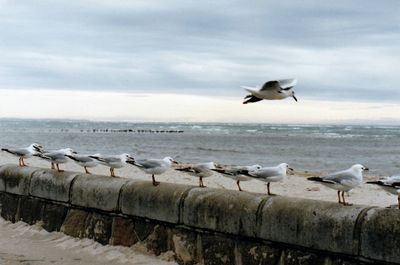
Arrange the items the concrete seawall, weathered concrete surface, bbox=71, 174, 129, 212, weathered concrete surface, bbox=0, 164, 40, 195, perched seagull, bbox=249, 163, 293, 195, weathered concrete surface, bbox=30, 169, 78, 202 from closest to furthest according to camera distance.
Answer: the concrete seawall, perched seagull, bbox=249, 163, 293, 195, weathered concrete surface, bbox=71, 174, 129, 212, weathered concrete surface, bbox=30, 169, 78, 202, weathered concrete surface, bbox=0, 164, 40, 195

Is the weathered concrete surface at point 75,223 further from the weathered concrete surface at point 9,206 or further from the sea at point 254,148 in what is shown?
the sea at point 254,148

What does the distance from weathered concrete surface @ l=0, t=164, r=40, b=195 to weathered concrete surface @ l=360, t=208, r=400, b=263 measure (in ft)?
16.6

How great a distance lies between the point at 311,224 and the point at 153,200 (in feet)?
6.59

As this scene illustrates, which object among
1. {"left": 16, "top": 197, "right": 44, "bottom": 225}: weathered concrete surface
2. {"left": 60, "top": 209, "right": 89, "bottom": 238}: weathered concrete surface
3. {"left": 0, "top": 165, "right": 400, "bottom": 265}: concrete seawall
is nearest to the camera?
{"left": 0, "top": 165, "right": 400, "bottom": 265}: concrete seawall

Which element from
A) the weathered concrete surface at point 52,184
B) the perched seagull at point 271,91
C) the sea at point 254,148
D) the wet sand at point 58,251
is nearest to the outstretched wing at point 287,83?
the perched seagull at point 271,91

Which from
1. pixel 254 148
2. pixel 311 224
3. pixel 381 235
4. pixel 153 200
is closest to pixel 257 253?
pixel 311 224

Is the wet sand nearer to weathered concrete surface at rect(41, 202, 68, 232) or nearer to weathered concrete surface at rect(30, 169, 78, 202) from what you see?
weathered concrete surface at rect(41, 202, 68, 232)

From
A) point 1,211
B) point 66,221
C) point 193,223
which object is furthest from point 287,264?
point 1,211

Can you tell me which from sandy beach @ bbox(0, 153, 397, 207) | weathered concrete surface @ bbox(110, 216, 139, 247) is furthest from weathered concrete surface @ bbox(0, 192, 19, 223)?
weathered concrete surface @ bbox(110, 216, 139, 247)

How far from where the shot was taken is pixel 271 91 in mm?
5375

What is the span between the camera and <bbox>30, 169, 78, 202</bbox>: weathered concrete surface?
25.4 feet

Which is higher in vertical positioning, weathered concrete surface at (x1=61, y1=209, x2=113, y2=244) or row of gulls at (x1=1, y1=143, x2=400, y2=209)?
row of gulls at (x1=1, y1=143, x2=400, y2=209)

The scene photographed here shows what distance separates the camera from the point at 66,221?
7.73m

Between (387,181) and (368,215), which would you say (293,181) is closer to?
(387,181)
